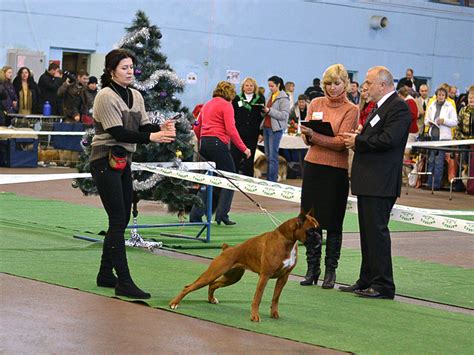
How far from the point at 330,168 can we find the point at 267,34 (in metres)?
21.2

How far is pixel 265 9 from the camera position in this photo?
29969mm

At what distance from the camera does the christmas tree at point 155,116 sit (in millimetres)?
11422

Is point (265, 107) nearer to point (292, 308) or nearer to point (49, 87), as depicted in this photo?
point (49, 87)

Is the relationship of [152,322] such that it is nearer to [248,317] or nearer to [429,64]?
[248,317]

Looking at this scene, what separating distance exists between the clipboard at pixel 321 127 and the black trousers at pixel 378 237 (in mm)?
603

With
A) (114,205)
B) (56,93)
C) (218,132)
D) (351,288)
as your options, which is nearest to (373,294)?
(351,288)

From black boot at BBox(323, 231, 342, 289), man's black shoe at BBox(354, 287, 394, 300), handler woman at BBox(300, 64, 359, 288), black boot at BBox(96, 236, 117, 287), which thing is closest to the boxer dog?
black boot at BBox(96, 236, 117, 287)

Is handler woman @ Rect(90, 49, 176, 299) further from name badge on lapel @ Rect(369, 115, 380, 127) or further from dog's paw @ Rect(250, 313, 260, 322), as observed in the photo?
name badge on lapel @ Rect(369, 115, 380, 127)

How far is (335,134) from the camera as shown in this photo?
30.7ft

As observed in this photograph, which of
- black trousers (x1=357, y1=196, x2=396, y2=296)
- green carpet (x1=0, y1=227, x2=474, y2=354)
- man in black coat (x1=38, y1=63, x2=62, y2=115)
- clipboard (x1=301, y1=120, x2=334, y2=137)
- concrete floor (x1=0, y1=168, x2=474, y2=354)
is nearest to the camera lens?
concrete floor (x1=0, y1=168, x2=474, y2=354)

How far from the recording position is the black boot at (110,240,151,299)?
830 centimetres

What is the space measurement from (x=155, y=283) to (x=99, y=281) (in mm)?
563

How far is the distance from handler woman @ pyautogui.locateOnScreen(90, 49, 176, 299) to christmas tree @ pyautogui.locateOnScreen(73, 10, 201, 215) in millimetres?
2764

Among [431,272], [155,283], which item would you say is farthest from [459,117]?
[155,283]
